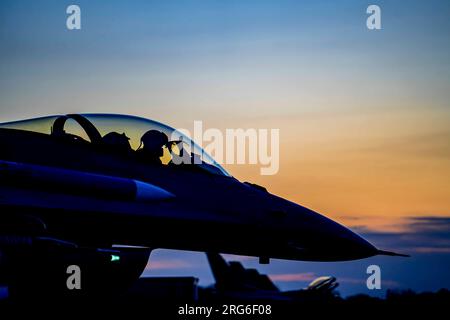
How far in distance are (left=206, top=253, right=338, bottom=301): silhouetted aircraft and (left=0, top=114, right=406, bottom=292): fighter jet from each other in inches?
Answer: 806

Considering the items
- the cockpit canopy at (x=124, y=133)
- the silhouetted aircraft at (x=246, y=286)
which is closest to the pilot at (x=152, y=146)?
the cockpit canopy at (x=124, y=133)

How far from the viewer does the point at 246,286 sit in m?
42.5

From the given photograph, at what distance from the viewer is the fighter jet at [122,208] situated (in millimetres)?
14578

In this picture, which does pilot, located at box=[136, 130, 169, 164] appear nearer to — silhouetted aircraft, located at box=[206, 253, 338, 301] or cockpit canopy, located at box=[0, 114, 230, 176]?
cockpit canopy, located at box=[0, 114, 230, 176]

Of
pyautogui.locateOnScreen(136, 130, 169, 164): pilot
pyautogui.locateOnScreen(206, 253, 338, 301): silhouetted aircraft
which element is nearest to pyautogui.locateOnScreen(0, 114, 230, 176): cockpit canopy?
pyautogui.locateOnScreen(136, 130, 169, 164): pilot

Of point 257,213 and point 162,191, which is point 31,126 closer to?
point 162,191

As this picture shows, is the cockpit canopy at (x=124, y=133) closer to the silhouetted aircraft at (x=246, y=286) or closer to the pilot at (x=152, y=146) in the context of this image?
the pilot at (x=152, y=146)

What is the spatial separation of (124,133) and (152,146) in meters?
0.59

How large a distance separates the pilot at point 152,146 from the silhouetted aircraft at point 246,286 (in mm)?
20594

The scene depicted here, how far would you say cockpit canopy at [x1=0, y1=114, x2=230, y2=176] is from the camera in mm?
16266

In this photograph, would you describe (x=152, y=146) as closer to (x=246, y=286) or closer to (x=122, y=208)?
(x=122, y=208)

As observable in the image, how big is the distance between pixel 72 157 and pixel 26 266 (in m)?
2.31

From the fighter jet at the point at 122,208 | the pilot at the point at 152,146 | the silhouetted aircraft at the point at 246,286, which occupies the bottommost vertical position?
the silhouetted aircraft at the point at 246,286
